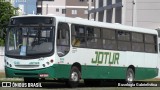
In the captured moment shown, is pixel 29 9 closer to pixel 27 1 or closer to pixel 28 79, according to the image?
pixel 27 1

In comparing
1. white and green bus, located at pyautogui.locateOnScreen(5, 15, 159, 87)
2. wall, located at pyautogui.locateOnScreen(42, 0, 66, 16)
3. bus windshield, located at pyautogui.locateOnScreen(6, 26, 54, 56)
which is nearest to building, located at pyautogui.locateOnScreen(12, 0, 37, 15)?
wall, located at pyautogui.locateOnScreen(42, 0, 66, 16)

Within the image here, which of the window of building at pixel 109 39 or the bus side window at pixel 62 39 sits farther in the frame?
the window of building at pixel 109 39

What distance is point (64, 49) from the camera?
76.6 ft

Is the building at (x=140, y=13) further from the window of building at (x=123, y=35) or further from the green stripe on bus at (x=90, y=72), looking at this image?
the window of building at (x=123, y=35)

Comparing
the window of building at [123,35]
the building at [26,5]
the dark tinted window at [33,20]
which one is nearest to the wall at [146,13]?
the window of building at [123,35]

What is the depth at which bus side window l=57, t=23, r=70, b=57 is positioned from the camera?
2302 centimetres

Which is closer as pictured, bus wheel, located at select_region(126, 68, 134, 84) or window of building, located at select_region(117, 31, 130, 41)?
window of building, located at select_region(117, 31, 130, 41)

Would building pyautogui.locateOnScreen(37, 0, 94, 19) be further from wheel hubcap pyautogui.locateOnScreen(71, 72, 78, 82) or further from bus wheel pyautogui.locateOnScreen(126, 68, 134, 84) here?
wheel hubcap pyautogui.locateOnScreen(71, 72, 78, 82)

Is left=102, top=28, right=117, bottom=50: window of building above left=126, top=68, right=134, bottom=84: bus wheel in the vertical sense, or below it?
above

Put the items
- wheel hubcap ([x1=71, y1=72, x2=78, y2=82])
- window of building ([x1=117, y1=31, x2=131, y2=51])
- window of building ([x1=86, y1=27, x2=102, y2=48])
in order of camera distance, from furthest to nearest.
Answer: window of building ([x1=117, y1=31, x2=131, y2=51]), window of building ([x1=86, y1=27, x2=102, y2=48]), wheel hubcap ([x1=71, y1=72, x2=78, y2=82])

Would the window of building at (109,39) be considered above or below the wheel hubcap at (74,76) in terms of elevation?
above

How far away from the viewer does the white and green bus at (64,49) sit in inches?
895

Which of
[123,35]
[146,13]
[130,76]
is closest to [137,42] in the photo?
[123,35]

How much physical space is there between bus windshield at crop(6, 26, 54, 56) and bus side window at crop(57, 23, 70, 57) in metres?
0.41
